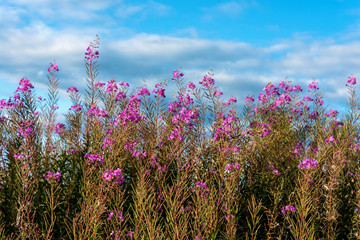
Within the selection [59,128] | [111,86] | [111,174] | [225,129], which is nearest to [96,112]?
[111,86]

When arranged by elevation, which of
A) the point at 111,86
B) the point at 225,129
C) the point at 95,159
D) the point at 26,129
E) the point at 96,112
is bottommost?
the point at 95,159

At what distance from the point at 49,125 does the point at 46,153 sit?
674mm

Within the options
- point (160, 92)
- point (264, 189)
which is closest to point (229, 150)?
point (264, 189)

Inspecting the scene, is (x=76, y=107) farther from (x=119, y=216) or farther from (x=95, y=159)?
(x=119, y=216)

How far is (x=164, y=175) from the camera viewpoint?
4.72 meters

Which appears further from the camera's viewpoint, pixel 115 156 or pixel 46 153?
pixel 46 153

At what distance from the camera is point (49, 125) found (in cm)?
562

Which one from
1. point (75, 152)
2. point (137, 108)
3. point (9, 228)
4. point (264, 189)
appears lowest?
point (9, 228)

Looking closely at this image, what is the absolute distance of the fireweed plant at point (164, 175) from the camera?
393 cm

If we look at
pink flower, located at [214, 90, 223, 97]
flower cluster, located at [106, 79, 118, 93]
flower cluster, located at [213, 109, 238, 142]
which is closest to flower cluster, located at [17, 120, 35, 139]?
flower cluster, located at [106, 79, 118, 93]

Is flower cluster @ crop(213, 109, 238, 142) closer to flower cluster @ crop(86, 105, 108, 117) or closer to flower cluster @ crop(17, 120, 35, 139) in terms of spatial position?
flower cluster @ crop(86, 105, 108, 117)

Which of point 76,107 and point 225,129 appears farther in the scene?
point 76,107

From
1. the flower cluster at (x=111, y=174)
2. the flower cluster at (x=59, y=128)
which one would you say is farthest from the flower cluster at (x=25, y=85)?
the flower cluster at (x=111, y=174)

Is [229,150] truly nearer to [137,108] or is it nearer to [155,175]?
[155,175]
